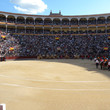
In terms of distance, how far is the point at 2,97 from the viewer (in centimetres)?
568

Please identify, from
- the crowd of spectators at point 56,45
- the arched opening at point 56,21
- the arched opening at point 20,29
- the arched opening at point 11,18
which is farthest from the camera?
the arched opening at point 56,21

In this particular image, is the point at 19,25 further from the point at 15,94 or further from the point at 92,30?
the point at 15,94

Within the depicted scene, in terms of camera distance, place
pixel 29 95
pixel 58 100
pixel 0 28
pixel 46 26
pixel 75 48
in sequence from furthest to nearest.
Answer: pixel 46 26
pixel 0 28
pixel 75 48
pixel 29 95
pixel 58 100

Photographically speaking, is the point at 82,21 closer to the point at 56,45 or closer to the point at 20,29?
the point at 56,45

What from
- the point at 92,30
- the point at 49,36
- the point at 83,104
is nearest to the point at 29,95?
the point at 83,104

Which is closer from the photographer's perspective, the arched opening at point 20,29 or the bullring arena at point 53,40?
the bullring arena at point 53,40

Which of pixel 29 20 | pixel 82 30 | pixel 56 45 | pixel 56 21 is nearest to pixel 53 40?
pixel 56 45

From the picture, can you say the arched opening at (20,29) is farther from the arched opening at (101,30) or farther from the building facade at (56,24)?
the arched opening at (101,30)

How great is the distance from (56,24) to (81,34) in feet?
37.7

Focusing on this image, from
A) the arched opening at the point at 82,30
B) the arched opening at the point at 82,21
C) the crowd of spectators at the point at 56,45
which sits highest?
the arched opening at the point at 82,21

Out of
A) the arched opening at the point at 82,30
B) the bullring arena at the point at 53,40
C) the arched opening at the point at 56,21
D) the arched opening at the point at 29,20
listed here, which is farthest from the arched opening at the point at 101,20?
the arched opening at the point at 29,20

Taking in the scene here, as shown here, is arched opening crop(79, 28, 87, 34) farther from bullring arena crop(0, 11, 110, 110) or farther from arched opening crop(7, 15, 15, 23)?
arched opening crop(7, 15, 15, 23)

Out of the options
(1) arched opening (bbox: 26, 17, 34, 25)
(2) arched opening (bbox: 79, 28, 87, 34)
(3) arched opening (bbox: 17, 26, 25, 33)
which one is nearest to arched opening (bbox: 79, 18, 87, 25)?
(2) arched opening (bbox: 79, 28, 87, 34)

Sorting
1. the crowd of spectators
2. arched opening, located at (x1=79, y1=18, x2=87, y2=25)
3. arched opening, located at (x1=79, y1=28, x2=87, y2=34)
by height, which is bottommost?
the crowd of spectators
